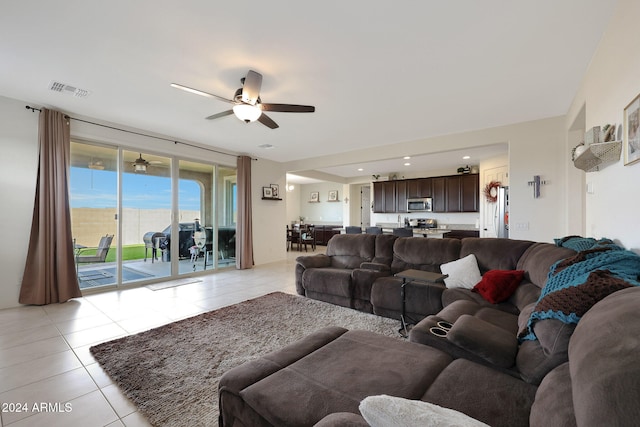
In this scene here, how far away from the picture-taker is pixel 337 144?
5566 millimetres

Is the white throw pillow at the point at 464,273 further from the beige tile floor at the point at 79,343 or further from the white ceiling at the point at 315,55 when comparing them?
the beige tile floor at the point at 79,343

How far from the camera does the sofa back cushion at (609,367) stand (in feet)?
1.68

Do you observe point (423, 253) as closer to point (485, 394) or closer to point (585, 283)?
point (585, 283)

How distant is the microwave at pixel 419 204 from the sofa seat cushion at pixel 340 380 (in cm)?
701

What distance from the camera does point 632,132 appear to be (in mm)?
1610

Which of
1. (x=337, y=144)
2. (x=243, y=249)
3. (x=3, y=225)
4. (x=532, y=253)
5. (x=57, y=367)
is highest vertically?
(x=337, y=144)

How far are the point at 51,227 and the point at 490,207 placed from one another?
8.34 m

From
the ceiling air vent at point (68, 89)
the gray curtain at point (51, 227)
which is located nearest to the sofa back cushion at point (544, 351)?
the ceiling air vent at point (68, 89)

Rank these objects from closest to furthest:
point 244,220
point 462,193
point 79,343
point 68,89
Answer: point 79,343 < point 68,89 < point 244,220 < point 462,193

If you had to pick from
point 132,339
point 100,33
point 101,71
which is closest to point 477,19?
point 100,33

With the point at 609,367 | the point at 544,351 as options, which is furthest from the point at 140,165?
the point at 609,367

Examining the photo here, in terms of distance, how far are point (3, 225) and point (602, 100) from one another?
21.1 ft

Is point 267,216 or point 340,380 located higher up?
point 267,216

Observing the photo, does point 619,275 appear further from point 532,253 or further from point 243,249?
point 243,249
